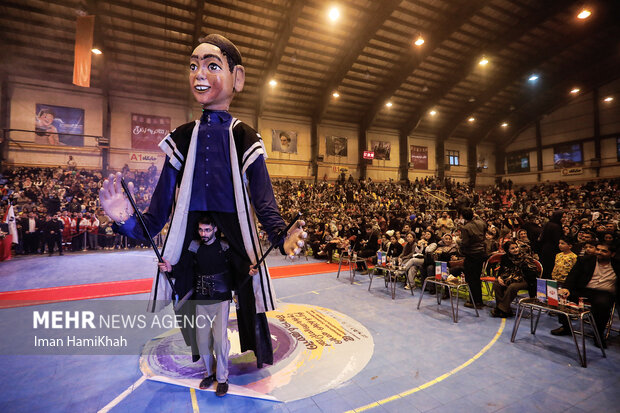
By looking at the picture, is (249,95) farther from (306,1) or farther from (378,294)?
(378,294)

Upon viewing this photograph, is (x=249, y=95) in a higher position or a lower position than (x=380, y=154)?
higher

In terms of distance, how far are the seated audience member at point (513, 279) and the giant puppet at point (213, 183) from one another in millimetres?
4450

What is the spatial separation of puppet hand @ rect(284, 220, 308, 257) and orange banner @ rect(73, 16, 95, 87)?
13635mm

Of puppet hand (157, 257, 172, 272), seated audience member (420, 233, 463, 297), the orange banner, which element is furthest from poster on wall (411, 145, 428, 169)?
puppet hand (157, 257, 172, 272)

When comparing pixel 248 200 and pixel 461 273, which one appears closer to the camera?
pixel 248 200

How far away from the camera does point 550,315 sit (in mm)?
4938

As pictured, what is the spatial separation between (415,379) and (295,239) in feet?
7.33

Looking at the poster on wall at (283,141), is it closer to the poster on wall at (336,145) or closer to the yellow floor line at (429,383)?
the poster on wall at (336,145)

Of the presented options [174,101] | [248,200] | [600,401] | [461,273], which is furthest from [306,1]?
[600,401]

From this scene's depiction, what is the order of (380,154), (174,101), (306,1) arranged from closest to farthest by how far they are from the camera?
(306,1) → (174,101) → (380,154)

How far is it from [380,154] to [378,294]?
20.8 meters

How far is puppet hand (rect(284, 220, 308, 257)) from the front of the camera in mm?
1899

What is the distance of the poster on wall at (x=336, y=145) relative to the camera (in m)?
23.6

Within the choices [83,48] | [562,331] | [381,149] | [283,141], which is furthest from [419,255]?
[381,149]
